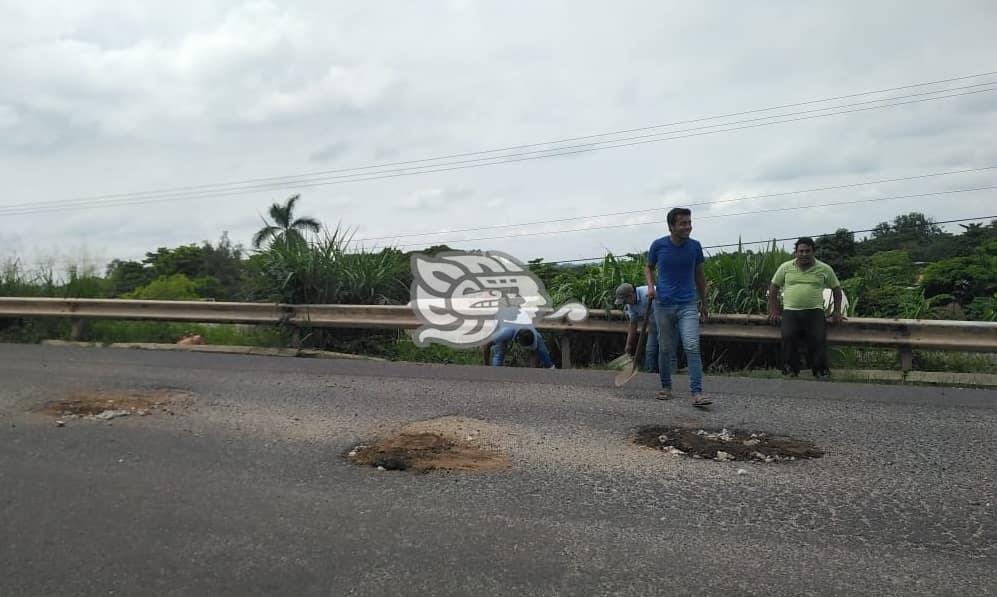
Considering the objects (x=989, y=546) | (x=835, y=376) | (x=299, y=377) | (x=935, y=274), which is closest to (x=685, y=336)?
(x=835, y=376)

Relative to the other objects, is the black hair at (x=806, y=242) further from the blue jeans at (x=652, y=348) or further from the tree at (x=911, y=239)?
the tree at (x=911, y=239)

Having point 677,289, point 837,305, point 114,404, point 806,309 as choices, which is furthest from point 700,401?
point 114,404

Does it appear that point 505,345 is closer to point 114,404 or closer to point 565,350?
point 565,350

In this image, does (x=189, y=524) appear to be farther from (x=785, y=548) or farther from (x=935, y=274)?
(x=935, y=274)

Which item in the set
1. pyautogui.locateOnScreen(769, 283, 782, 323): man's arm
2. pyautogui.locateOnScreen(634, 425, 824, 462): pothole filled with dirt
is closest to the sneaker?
pyautogui.locateOnScreen(634, 425, 824, 462): pothole filled with dirt

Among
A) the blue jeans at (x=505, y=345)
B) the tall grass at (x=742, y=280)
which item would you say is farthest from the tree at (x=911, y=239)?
the blue jeans at (x=505, y=345)

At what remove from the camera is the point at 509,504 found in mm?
3799

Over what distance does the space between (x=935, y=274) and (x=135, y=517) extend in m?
12.3

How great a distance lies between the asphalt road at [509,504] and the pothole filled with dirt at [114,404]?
0.18m

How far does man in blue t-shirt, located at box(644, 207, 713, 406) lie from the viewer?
618 cm

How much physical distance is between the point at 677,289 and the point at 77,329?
30.1 feet

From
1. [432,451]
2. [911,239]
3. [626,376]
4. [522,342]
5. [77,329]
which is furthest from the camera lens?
[911,239]

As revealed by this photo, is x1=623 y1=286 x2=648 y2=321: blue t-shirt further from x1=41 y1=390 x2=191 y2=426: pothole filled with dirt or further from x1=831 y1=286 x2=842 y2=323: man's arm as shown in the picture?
x1=41 y1=390 x2=191 y2=426: pothole filled with dirt

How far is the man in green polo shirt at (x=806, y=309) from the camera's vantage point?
25.3 ft
